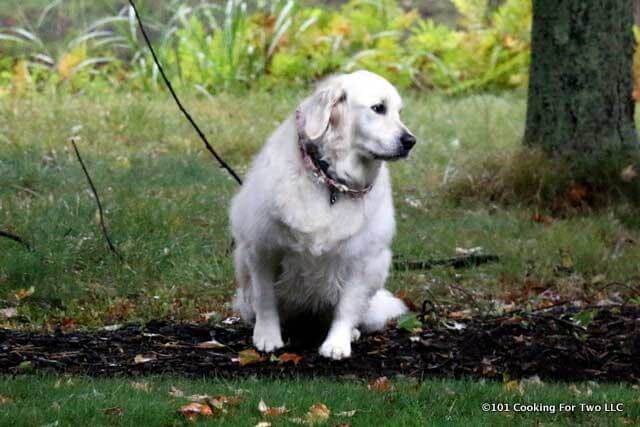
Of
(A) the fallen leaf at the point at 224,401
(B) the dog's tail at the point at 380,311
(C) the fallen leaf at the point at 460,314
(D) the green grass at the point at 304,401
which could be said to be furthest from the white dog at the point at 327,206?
(C) the fallen leaf at the point at 460,314

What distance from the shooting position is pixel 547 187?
9297 millimetres

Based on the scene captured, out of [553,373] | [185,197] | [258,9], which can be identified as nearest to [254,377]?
[553,373]

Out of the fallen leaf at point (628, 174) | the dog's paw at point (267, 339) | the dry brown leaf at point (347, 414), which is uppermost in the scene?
the fallen leaf at point (628, 174)

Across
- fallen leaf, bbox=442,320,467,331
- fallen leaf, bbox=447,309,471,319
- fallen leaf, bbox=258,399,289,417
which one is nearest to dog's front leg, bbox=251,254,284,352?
fallen leaf, bbox=442,320,467,331

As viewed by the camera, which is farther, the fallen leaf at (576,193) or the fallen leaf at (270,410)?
the fallen leaf at (576,193)

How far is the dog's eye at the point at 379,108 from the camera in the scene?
17.3 feet

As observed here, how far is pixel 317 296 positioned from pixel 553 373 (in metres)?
1.20

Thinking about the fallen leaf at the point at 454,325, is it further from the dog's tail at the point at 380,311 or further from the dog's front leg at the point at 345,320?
the dog's front leg at the point at 345,320

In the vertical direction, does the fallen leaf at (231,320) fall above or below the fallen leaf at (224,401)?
below

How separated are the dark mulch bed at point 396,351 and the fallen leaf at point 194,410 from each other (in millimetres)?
835

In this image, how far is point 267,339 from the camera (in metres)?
5.50

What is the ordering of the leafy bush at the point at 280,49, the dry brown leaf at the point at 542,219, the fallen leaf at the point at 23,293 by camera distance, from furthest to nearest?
the leafy bush at the point at 280,49 < the dry brown leaf at the point at 542,219 < the fallen leaf at the point at 23,293

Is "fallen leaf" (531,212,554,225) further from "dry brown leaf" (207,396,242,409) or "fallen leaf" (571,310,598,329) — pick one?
"dry brown leaf" (207,396,242,409)

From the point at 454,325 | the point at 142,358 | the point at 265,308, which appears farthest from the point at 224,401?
the point at 454,325
